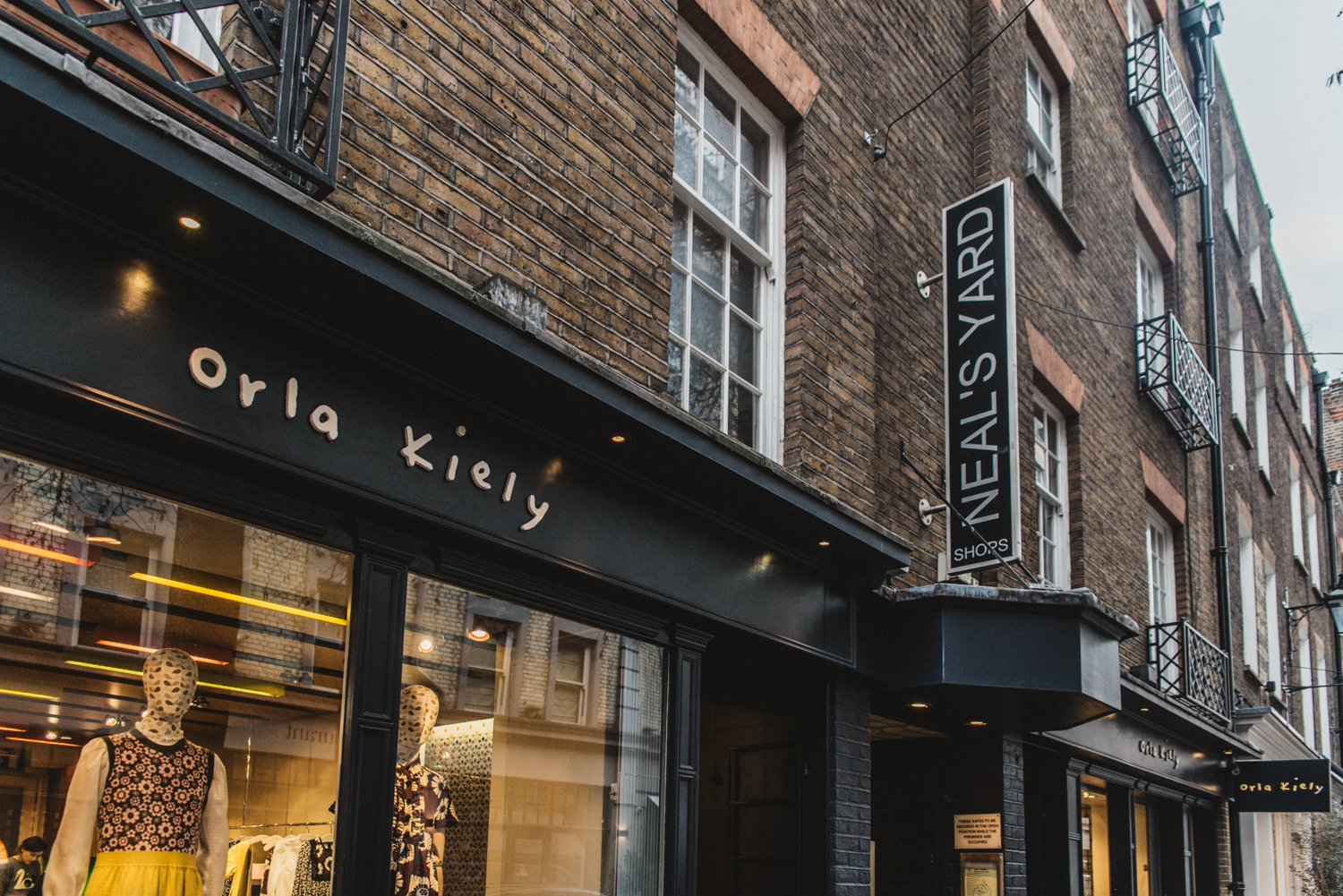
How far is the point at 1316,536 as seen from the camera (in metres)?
23.7

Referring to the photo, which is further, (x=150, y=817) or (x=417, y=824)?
(x=417, y=824)

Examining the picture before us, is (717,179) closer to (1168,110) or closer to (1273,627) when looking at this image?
(1168,110)

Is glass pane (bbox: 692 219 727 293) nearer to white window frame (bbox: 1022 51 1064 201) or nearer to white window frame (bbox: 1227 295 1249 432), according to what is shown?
white window frame (bbox: 1022 51 1064 201)

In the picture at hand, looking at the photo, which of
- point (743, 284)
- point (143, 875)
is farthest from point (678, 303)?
point (143, 875)

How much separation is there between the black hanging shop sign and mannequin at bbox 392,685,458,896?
1113 cm

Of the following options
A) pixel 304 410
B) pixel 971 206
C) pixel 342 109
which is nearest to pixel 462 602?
pixel 304 410

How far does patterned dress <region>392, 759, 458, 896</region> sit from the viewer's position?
430 cm

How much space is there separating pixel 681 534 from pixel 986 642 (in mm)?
2394

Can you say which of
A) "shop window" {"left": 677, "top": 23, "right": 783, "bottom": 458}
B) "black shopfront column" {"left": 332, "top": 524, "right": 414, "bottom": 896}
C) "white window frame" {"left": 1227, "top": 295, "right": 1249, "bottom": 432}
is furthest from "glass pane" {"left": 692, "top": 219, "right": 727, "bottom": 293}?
"white window frame" {"left": 1227, "top": 295, "right": 1249, "bottom": 432}

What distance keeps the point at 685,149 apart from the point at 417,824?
3769 mm

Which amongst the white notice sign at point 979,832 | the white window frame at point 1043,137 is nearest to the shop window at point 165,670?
the white notice sign at point 979,832

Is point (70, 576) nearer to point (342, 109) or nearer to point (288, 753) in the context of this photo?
point (288, 753)

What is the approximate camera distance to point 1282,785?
42.3 feet

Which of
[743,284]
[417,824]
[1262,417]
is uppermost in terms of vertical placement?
[1262,417]
